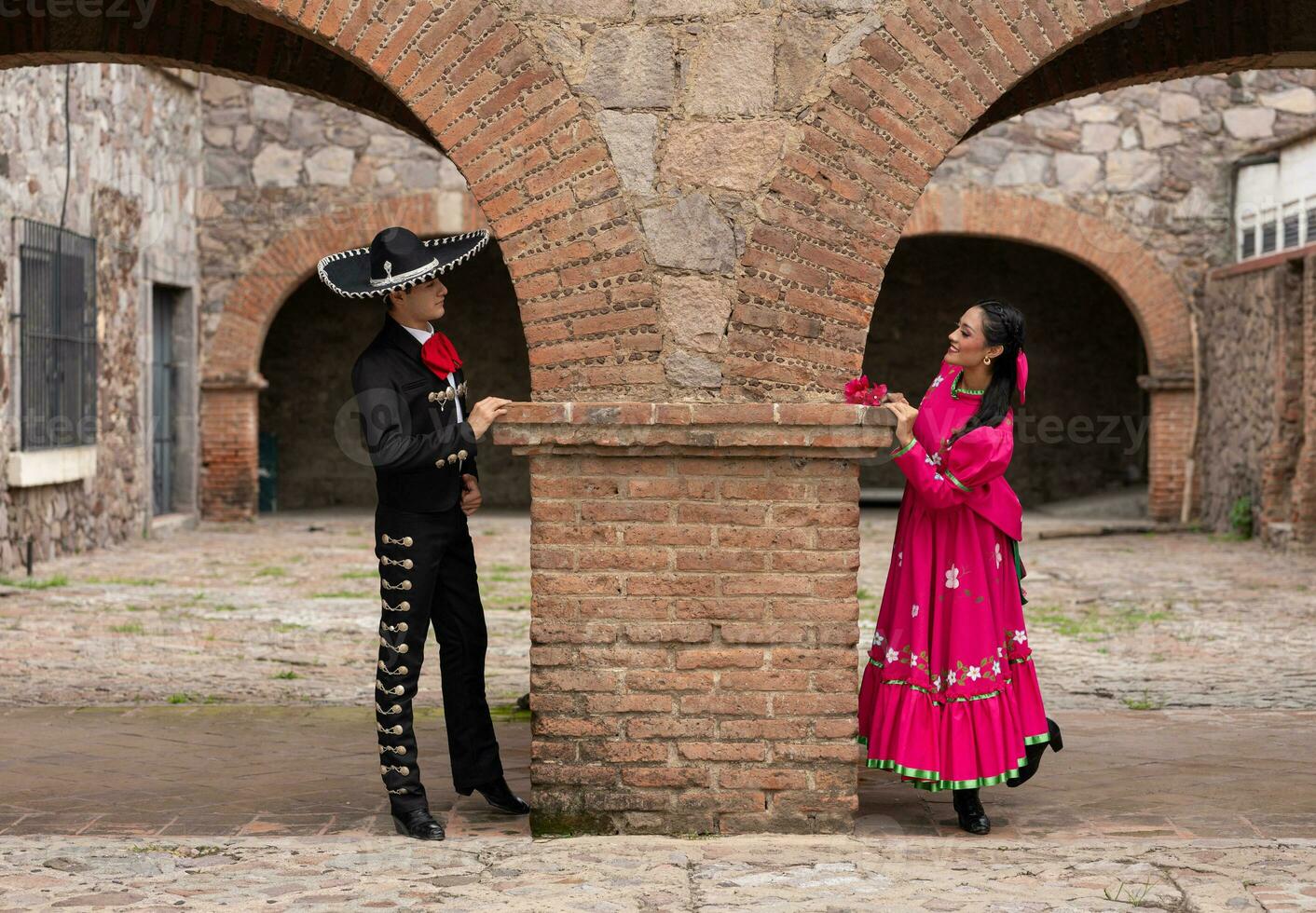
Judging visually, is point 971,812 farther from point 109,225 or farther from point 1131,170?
point 1131,170

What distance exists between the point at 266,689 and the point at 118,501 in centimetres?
784

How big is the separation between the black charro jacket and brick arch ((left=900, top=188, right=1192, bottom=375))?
12303 millimetres

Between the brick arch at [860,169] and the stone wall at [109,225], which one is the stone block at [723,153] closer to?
the brick arch at [860,169]

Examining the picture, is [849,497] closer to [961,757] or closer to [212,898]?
[961,757]

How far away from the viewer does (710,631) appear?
5.10m

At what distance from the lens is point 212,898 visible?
444 cm

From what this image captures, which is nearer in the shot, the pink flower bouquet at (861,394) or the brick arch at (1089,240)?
the pink flower bouquet at (861,394)

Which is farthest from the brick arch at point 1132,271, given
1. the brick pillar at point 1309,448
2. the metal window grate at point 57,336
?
the metal window grate at point 57,336

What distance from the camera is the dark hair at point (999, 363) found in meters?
5.26

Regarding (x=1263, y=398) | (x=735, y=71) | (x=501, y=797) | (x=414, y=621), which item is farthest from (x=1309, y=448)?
(x=414, y=621)

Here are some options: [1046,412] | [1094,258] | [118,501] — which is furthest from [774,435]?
[1046,412]

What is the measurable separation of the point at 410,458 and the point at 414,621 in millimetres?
503

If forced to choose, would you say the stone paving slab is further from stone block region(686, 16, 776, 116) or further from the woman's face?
stone block region(686, 16, 776, 116)

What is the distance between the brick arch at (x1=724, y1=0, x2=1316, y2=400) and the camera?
16.7ft
